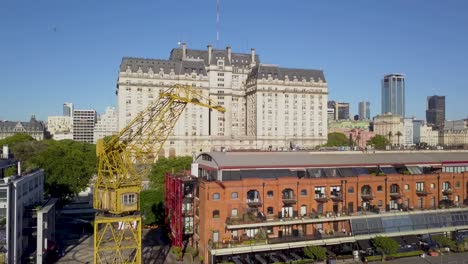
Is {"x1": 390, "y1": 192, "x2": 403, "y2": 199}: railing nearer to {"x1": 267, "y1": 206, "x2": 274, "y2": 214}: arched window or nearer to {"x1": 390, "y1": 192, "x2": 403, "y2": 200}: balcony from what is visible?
{"x1": 390, "y1": 192, "x2": 403, "y2": 200}: balcony

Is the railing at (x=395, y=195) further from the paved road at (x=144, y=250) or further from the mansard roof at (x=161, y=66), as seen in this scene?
the mansard roof at (x=161, y=66)

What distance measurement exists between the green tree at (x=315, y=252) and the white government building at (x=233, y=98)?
89.5m

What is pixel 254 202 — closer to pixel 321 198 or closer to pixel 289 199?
pixel 289 199

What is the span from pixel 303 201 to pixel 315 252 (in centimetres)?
712

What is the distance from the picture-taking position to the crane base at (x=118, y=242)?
43.8 meters

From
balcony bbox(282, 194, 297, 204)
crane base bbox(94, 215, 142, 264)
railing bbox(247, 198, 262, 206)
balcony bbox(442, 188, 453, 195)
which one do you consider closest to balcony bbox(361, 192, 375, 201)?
balcony bbox(282, 194, 297, 204)

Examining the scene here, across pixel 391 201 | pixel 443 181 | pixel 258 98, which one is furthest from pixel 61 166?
pixel 258 98

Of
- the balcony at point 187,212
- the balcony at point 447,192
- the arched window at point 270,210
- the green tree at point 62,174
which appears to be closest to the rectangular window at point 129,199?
the balcony at point 187,212

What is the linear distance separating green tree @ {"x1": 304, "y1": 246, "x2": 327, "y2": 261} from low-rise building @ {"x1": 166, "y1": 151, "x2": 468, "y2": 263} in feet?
3.22

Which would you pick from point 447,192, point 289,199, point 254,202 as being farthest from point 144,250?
point 447,192

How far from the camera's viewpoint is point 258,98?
148 meters

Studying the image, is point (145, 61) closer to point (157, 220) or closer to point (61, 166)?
point (61, 166)

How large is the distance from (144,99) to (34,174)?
80959 mm

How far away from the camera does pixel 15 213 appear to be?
46125 millimetres
